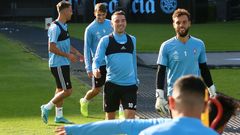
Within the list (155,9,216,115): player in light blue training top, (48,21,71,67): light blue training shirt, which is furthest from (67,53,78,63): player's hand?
(155,9,216,115): player in light blue training top

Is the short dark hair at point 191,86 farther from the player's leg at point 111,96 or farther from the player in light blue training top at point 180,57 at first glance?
the player's leg at point 111,96

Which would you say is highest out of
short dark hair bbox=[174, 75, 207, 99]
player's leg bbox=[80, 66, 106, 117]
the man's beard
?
short dark hair bbox=[174, 75, 207, 99]

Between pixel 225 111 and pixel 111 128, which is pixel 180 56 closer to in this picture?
pixel 111 128

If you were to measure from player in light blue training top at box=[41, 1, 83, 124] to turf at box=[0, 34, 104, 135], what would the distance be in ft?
0.96

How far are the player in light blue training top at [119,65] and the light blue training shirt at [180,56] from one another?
0.95 m

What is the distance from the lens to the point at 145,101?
1302 centimetres

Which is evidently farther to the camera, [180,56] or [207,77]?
[207,77]

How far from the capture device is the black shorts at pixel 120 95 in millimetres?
8594

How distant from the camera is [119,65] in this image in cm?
865

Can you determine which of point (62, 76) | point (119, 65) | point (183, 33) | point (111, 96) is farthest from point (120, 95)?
point (62, 76)

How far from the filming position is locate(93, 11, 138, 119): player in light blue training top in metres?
8.58

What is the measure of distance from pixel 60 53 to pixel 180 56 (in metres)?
2.94

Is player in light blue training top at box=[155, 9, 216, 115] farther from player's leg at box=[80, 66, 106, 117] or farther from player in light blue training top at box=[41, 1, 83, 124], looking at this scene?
player's leg at box=[80, 66, 106, 117]

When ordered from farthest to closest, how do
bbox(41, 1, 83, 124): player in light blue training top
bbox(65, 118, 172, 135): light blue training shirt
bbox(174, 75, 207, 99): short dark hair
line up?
bbox(41, 1, 83, 124): player in light blue training top < bbox(65, 118, 172, 135): light blue training shirt < bbox(174, 75, 207, 99): short dark hair
